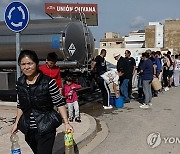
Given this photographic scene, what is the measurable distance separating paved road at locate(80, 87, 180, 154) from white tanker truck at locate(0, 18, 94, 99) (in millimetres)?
1664

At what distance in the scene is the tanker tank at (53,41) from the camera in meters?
11.1

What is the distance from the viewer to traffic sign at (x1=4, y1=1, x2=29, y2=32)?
21.7ft

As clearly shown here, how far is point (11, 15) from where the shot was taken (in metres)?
6.68

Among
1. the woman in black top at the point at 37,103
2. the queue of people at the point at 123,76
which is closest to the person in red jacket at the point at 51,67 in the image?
the queue of people at the point at 123,76

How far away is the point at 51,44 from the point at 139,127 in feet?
14.9

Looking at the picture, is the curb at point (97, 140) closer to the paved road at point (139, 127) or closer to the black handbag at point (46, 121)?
the paved road at point (139, 127)

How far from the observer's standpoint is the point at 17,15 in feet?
21.9

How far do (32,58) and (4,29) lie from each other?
8.56m

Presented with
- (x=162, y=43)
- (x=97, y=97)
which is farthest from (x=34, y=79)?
(x=162, y=43)

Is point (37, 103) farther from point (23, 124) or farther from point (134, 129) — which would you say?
point (134, 129)

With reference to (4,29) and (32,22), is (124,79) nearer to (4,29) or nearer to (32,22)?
(32,22)

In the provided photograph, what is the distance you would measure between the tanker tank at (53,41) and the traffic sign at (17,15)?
435 centimetres

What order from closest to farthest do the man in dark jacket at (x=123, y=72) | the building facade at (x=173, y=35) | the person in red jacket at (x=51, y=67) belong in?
the person in red jacket at (x=51, y=67)
the man in dark jacket at (x=123, y=72)
the building facade at (x=173, y=35)

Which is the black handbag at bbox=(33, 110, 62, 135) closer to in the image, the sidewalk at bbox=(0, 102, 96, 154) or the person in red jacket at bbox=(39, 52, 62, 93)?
the sidewalk at bbox=(0, 102, 96, 154)
